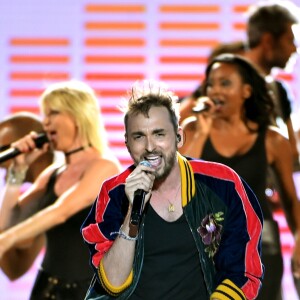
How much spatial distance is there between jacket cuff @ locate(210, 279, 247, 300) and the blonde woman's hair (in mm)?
1875

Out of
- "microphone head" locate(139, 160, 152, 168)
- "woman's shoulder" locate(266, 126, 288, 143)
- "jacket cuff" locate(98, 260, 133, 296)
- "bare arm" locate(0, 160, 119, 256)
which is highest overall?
"microphone head" locate(139, 160, 152, 168)

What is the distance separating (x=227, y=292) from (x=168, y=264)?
0.63 feet

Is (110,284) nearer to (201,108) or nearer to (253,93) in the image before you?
(201,108)

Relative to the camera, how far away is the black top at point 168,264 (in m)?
3.24

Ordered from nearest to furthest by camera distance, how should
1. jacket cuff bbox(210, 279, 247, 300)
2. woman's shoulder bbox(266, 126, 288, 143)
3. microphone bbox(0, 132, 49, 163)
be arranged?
jacket cuff bbox(210, 279, 247, 300), woman's shoulder bbox(266, 126, 288, 143), microphone bbox(0, 132, 49, 163)

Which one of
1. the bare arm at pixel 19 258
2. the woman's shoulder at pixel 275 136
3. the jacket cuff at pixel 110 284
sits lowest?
the bare arm at pixel 19 258

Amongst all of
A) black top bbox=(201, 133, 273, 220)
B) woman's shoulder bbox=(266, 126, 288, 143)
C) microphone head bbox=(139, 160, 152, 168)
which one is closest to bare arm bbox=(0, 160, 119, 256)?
black top bbox=(201, 133, 273, 220)

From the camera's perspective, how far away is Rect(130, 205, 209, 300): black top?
3242mm

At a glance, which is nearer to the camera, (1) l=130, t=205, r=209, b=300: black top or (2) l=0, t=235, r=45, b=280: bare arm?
(1) l=130, t=205, r=209, b=300: black top

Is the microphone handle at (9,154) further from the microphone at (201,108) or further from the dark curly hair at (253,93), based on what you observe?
the dark curly hair at (253,93)

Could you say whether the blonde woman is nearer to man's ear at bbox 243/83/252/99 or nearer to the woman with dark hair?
the woman with dark hair

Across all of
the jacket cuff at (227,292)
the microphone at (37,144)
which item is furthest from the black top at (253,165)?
the jacket cuff at (227,292)

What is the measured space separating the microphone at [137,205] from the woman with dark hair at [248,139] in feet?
5.99

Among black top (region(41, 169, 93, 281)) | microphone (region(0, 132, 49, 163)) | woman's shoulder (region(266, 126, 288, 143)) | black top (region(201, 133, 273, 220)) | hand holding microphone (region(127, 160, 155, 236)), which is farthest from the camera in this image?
microphone (region(0, 132, 49, 163))
